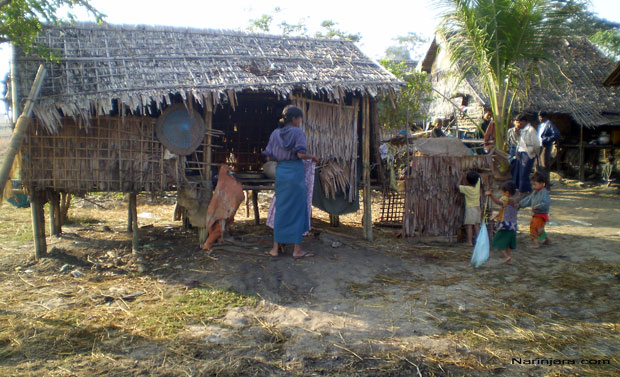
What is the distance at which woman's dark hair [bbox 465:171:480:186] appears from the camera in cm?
682

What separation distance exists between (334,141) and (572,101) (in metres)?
11.7

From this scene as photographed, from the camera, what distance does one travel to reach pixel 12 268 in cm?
553

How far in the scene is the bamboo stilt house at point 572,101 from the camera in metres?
14.3

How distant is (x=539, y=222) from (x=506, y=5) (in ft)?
16.1

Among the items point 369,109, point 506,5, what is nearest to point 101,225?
point 369,109

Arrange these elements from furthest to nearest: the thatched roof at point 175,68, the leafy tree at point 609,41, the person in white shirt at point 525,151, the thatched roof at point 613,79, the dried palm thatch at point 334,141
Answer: the leafy tree at point 609,41
the thatched roof at point 613,79
the person in white shirt at point 525,151
the dried palm thatch at point 334,141
the thatched roof at point 175,68

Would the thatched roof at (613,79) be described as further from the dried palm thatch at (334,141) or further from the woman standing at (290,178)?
the woman standing at (290,178)

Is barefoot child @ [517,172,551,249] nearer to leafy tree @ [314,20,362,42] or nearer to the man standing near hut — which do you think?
the man standing near hut

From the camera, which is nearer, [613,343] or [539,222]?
[613,343]

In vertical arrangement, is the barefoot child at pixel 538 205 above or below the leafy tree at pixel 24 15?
below

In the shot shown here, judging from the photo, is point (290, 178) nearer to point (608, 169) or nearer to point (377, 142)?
point (377, 142)

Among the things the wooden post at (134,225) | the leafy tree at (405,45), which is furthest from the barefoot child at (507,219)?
the leafy tree at (405,45)

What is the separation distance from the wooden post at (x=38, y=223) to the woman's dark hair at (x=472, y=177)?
6.03 meters

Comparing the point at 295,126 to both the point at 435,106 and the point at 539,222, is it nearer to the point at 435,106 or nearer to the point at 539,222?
the point at 539,222
